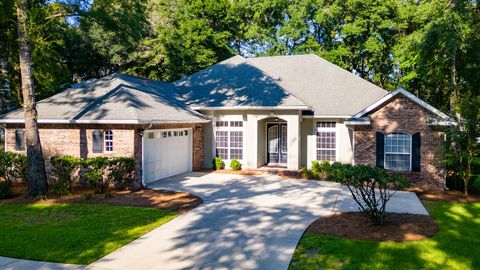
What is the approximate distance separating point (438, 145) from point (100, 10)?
47.2ft

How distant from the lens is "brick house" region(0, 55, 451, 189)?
1479cm

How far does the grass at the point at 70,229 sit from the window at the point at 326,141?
1060 cm

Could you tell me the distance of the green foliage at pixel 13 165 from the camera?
14.7 m

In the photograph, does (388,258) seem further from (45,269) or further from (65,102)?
(65,102)

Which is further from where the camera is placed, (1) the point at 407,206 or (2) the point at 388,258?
(1) the point at 407,206

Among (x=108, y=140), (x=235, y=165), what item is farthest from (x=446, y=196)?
(x=108, y=140)

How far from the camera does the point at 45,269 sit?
654 cm

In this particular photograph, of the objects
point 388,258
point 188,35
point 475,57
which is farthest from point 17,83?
point 475,57

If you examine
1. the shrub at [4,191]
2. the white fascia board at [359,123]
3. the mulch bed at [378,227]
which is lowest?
the mulch bed at [378,227]

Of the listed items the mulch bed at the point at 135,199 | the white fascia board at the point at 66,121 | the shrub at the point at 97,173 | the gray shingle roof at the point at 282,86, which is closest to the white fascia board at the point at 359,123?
the gray shingle roof at the point at 282,86

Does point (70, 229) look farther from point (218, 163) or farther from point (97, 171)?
point (218, 163)

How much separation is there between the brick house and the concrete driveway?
82.1 inches

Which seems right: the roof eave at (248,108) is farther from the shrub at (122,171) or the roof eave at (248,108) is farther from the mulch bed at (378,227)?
the mulch bed at (378,227)

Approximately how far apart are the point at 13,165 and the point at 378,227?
1405 centimetres
